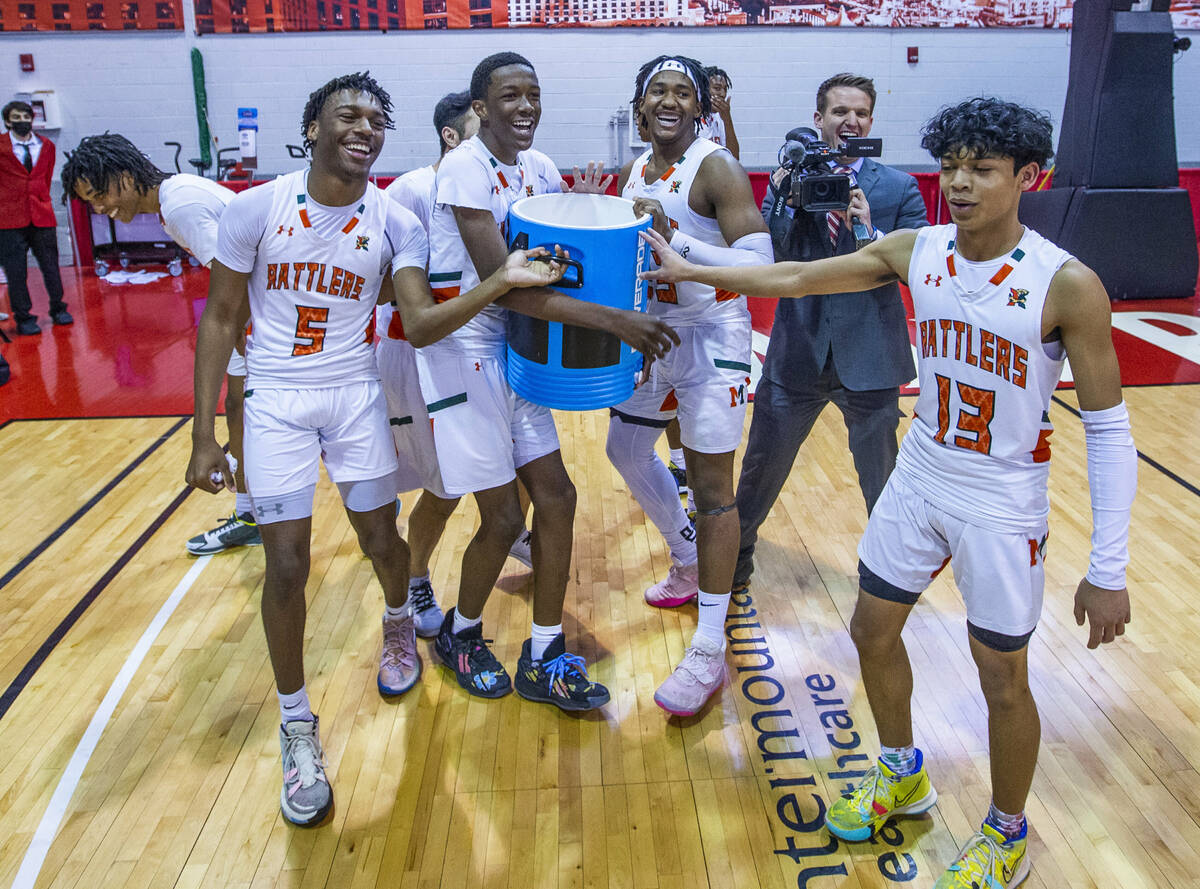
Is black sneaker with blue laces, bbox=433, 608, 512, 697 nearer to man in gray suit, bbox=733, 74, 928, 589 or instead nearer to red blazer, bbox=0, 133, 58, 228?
man in gray suit, bbox=733, 74, 928, 589

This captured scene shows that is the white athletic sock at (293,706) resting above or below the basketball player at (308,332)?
below

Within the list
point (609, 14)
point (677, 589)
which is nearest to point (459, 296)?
point (677, 589)

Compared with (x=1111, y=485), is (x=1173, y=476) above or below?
below

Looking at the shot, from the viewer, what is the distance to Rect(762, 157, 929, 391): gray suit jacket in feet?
11.3

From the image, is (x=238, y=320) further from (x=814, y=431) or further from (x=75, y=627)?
(x=814, y=431)

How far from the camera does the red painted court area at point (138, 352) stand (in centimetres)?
665

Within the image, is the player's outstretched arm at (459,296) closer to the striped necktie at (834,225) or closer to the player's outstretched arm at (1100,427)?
the striped necktie at (834,225)

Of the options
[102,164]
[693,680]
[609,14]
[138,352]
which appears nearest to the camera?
[693,680]

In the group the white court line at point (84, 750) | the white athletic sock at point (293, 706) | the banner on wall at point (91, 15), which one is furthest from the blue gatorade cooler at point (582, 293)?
the banner on wall at point (91, 15)

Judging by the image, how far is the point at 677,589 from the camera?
3975 millimetres

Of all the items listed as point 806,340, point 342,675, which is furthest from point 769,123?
point 342,675

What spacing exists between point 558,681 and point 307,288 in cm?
151

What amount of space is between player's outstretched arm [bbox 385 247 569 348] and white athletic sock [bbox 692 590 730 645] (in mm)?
1287

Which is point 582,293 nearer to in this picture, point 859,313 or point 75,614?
point 859,313
